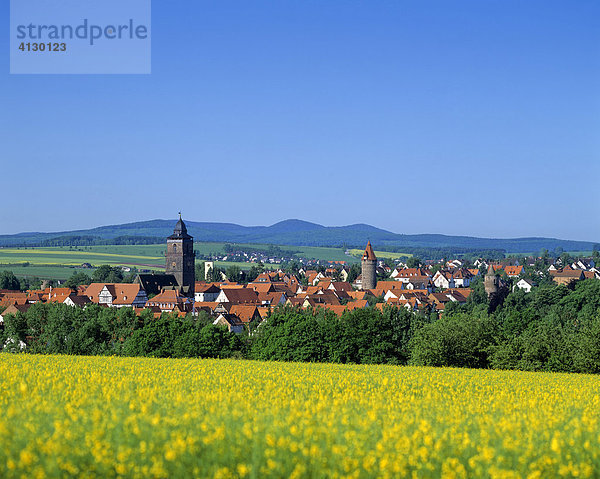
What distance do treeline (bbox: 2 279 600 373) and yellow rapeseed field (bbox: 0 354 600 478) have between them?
21675 mm

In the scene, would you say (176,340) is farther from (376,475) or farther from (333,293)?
(333,293)

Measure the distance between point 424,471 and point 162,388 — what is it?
9.05 metres

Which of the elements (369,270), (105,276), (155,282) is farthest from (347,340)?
(105,276)

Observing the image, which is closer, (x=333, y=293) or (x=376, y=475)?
(x=376, y=475)

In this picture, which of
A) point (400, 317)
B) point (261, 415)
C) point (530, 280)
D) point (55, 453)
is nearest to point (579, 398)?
point (261, 415)

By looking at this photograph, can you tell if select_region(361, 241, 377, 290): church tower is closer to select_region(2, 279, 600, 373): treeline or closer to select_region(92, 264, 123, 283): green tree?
select_region(92, 264, 123, 283): green tree

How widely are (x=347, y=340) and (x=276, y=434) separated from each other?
3378cm

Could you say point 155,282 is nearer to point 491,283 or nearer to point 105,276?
point 105,276

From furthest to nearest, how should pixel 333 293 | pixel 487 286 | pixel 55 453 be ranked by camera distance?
pixel 487 286, pixel 333 293, pixel 55 453

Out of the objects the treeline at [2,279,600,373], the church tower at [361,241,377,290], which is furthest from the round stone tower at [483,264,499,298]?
the treeline at [2,279,600,373]

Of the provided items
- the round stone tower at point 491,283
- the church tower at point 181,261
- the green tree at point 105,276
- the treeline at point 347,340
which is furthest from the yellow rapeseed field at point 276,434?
the green tree at point 105,276

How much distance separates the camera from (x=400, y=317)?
52.1 meters

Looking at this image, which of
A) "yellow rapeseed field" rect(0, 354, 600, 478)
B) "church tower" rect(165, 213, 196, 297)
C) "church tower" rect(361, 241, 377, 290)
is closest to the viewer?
"yellow rapeseed field" rect(0, 354, 600, 478)

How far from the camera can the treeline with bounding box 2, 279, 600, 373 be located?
39.2 meters
